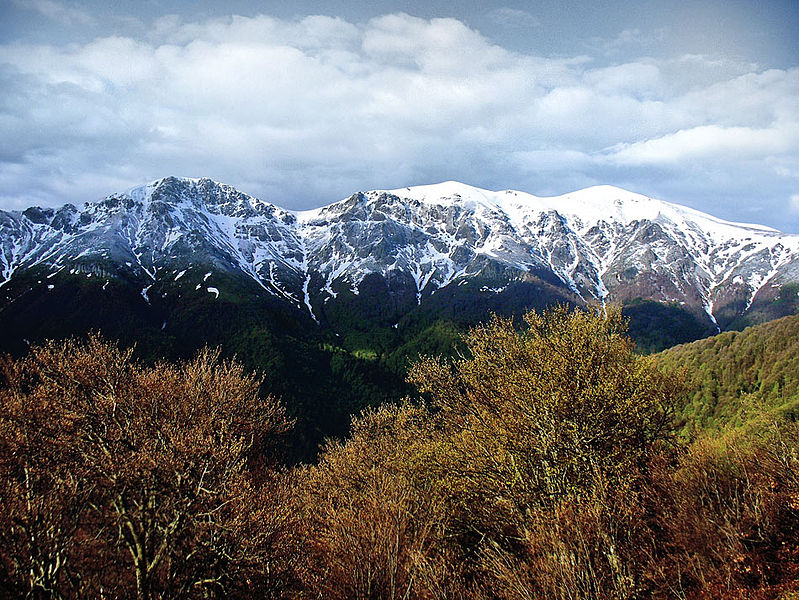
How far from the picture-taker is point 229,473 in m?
23.4

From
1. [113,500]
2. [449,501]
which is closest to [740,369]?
[449,501]

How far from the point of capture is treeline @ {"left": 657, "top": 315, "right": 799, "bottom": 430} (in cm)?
10525

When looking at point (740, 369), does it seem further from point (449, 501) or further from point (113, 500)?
point (113, 500)

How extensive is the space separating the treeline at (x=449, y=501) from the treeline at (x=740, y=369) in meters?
84.4

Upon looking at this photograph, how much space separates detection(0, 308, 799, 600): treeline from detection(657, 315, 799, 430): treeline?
84401mm

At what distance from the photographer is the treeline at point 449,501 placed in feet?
63.0

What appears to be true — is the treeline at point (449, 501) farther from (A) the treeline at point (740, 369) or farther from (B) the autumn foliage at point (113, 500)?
(A) the treeline at point (740, 369)

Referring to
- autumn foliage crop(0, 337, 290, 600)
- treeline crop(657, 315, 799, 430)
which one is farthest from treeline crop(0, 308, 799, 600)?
treeline crop(657, 315, 799, 430)

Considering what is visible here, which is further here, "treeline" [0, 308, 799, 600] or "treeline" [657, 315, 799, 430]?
"treeline" [657, 315, 799, 430]

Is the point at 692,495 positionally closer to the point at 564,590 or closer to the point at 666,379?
the point at 666,379

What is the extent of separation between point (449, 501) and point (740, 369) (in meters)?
131

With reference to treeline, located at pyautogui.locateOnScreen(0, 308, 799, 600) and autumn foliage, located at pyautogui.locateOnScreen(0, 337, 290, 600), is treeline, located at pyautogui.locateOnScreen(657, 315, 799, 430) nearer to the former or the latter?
treeline, located at pyautogui.locateOnScreen(0, 308, 799, 600)

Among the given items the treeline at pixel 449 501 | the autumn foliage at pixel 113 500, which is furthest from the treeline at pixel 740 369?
the autumn foliage at pixel 113 500

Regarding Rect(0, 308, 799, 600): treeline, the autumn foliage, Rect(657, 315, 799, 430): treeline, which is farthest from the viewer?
Rect(657, 315, 799, 430): treeline
